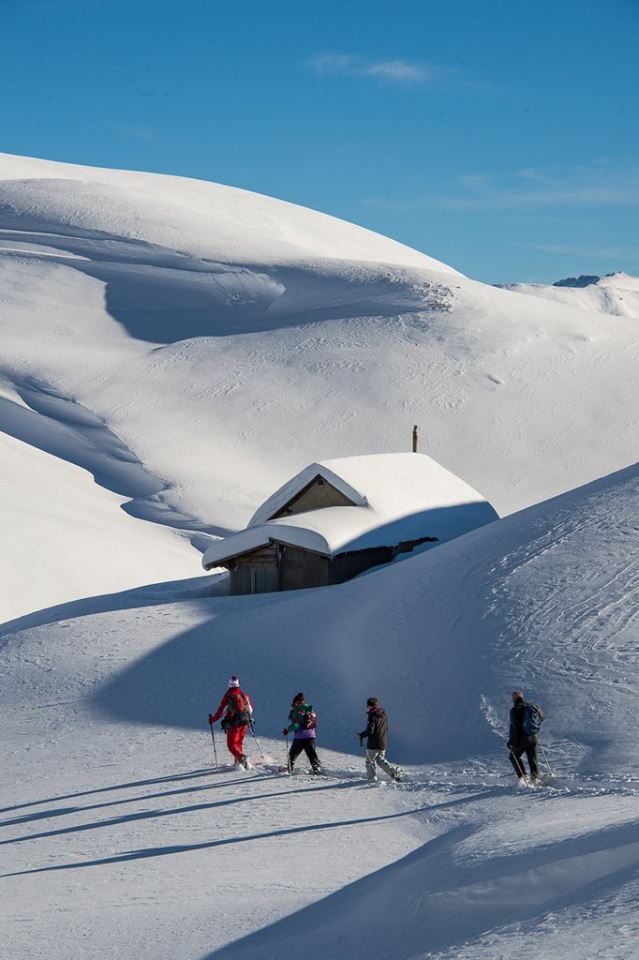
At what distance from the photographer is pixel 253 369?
5894 centimetres

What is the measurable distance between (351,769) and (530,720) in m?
2.86

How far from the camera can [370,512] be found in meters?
27.5

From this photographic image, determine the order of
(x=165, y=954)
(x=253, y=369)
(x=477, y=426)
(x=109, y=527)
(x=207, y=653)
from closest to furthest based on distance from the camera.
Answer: (x=165, y=954) → (x=207, y=653) → (x=109, y=527) → (x=477, y=426) → (x=253, y=369)

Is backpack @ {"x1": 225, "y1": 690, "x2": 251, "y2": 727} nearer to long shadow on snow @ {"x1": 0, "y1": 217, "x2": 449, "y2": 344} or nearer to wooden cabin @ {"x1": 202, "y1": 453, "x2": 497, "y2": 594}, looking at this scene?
wooden cabin @ {"x1": 202, "y1": 453, "x2": 497, "y2": 594}

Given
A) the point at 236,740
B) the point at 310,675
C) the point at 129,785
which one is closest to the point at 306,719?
the point at 236,740

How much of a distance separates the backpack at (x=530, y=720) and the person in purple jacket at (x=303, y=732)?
2736 mm

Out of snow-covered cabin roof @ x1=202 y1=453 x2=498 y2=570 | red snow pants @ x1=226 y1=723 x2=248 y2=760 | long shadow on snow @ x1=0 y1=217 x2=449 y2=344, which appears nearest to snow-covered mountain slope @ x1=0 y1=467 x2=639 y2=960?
red snow pants @ x1=226 y1=723 x2=248 y2=760

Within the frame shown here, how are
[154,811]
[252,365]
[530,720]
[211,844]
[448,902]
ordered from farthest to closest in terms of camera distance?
[252,365]
[530,720]
[154,811]
[211,844]
[448,902]

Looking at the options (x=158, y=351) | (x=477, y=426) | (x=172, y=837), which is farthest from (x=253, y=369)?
(x=172, y=837)

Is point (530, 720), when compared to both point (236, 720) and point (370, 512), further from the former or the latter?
point (370, 512)

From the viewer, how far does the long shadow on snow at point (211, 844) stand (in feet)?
38.9

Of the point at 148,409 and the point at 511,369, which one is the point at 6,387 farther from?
the point at 511,369

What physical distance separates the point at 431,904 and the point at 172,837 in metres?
4.17

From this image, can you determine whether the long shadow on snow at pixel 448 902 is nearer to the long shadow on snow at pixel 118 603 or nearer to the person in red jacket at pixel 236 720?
the person in red jacket at pixel 236 720
